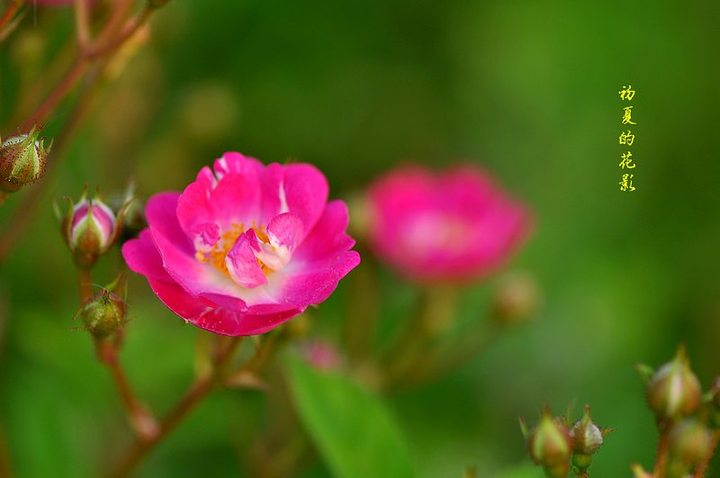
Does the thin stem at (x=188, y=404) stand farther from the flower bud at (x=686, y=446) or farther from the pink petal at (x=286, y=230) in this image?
the flower bud at (x=686, y=446)

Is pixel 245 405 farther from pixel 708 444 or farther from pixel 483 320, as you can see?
pixel 708 444

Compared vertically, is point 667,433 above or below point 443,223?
above

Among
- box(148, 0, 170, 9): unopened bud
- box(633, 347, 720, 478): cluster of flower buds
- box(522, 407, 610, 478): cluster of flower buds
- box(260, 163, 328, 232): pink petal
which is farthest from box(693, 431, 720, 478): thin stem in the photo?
box(148, 0, 170, 9): unopened bud

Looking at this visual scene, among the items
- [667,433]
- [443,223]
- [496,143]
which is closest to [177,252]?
[667,433]

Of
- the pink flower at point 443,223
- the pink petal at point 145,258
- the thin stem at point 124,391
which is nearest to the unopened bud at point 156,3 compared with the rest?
the pink petal at point 145,258

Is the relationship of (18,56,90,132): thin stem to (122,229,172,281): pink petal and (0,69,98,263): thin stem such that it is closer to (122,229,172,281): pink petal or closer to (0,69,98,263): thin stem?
(0,69,98,263): thin stem

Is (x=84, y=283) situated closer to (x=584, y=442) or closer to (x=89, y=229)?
(x=89, y=229)
